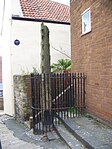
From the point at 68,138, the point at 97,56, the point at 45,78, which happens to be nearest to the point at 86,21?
the point at 97,56

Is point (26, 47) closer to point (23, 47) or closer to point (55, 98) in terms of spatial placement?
point (23, 47)

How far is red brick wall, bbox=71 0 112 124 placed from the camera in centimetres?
635

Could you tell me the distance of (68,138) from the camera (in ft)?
20.6

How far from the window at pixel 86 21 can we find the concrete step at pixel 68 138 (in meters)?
2.92

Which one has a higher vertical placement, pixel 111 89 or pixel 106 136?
pixel 111 89

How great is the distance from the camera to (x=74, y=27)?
9.20 m

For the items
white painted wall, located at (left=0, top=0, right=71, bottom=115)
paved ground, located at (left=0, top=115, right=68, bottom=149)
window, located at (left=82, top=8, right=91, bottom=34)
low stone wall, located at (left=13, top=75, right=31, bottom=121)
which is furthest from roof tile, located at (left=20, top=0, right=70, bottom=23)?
paved ground, located at (left=0, top=115, right=68, bottom=149)

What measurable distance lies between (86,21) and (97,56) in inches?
61.5

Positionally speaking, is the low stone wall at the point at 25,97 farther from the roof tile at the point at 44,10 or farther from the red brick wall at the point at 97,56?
the roof tile at the point at 44,10

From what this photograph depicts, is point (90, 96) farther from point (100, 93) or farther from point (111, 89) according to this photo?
point (111, 89)

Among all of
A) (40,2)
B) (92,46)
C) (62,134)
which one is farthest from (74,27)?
(40,2)

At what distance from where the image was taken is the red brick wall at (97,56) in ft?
20.8

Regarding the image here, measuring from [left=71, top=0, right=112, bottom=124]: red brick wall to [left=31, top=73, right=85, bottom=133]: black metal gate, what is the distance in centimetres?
37

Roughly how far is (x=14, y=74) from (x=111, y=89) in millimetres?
7313
